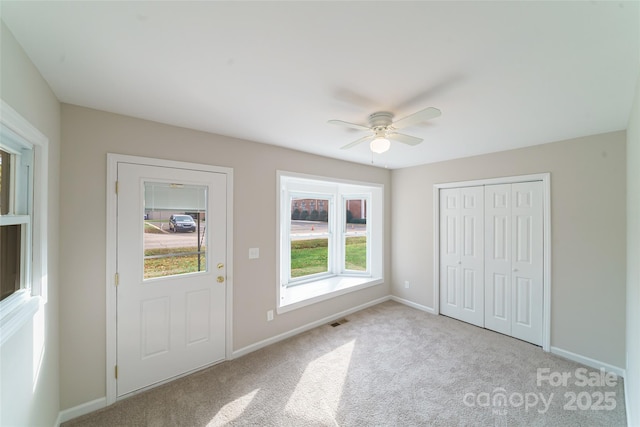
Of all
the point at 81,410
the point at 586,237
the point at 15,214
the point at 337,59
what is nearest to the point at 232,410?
the point at 81,410

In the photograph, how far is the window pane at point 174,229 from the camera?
2.31m

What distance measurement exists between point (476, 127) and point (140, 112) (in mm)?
3129

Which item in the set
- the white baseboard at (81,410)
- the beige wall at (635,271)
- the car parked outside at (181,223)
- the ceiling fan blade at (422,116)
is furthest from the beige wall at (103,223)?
the beige wall at (635,271)

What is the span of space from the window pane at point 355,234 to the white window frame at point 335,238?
0.08 metres

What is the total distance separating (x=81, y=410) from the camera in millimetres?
1978

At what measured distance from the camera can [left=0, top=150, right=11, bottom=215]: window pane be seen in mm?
1296

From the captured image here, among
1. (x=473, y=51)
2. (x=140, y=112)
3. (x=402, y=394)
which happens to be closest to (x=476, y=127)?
(x=473, y=51)

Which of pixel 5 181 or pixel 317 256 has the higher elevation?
pixel 5 181

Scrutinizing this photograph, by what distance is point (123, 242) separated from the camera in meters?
2.17

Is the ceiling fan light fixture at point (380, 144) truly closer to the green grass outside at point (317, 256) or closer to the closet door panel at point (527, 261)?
the closet door panel at point (527, 261)

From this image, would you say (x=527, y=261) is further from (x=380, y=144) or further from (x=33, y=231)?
(x=33, y=231)

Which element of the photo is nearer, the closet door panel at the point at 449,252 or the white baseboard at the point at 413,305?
the closet door panel at the point at 449,252

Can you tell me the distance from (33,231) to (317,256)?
366cm

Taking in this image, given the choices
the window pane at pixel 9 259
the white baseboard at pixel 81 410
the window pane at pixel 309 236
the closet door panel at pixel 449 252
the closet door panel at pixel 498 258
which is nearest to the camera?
the window pane at pixel 9 259
